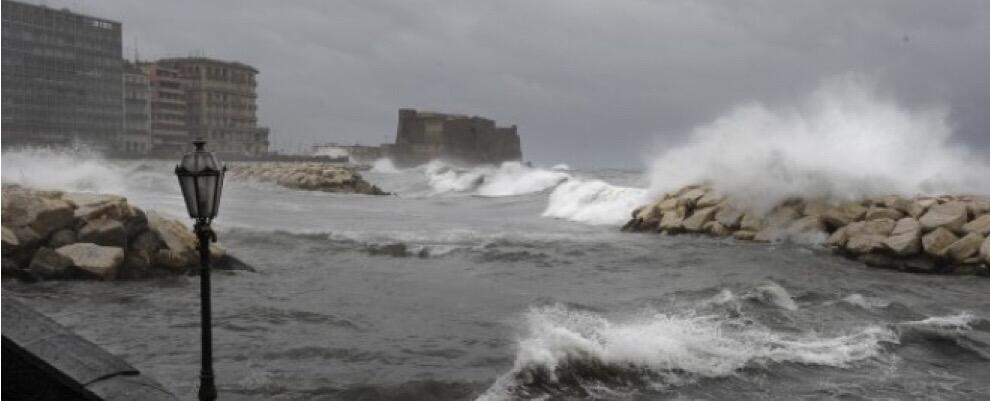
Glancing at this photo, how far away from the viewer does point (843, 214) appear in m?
16.0

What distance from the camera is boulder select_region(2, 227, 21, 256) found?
1021 centimetres

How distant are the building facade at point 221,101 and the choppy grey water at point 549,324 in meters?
106

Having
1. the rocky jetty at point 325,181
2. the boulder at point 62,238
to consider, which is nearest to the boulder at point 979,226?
the boulder at point 62,238

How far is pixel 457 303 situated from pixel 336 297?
5.26ft

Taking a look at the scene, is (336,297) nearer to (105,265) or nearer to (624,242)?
(105,265)

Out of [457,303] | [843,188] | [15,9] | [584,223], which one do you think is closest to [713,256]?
[843,188]

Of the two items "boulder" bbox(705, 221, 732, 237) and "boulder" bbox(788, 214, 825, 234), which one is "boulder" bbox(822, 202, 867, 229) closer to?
"boulder" bbox(788, 214, 825, 234)

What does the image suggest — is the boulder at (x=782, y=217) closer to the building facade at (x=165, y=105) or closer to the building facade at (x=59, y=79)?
the building facade at (x=59, y=79)

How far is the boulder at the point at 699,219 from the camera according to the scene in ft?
58.5

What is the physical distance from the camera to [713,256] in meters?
14.3

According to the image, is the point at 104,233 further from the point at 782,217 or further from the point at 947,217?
the point at 947,217

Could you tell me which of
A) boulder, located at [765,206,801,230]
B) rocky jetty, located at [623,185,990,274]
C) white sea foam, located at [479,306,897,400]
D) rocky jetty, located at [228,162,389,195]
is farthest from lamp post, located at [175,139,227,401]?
rocky jetty, located at [228,162,389,195]

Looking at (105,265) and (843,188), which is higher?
(843,188)

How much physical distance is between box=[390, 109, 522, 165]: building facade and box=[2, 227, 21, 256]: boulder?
104199 mm
